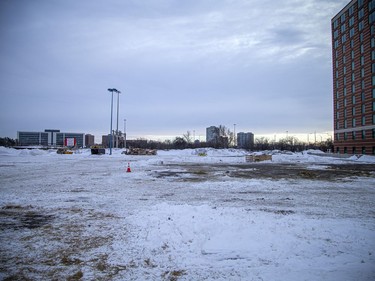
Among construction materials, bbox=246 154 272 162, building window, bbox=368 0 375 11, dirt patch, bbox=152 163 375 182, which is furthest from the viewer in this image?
building window, bbox=368 0 375 11

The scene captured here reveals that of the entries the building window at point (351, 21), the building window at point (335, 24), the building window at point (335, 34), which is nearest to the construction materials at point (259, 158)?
the building window at point (351, 21)

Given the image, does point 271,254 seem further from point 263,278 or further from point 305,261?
point 263,278

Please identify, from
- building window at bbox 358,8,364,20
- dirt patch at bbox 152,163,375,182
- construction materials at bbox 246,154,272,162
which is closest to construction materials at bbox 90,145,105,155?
construction materials at bbox 246,154,272,162

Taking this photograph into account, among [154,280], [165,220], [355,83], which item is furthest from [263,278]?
[355,83]

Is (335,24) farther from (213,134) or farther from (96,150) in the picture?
(213,134)

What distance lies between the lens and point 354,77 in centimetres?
5131

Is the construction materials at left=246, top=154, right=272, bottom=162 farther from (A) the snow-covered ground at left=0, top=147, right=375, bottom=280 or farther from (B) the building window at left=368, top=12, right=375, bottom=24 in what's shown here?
(B) the building window at left=368, top=12, right=375, bottom=24

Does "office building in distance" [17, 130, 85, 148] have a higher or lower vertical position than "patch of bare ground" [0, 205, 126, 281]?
higher

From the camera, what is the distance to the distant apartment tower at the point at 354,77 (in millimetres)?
46500

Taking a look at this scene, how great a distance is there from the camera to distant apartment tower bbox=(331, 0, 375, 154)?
4650 centimetres

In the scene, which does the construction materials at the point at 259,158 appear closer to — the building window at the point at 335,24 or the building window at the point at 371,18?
the building window at the point at 371,18

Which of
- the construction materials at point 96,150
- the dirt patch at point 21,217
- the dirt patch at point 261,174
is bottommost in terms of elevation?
the dirt patch at point 261,174

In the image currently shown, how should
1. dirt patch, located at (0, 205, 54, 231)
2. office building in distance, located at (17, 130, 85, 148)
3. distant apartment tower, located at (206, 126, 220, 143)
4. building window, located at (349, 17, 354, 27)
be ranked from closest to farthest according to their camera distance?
dirt patch, located at (0, 205, 54, 231), building window, located at (349, 17, 354, 27), distant apartment tower, located at (206, 126, 220, 143), office building in distance, located at (17, 130, 85, 148)

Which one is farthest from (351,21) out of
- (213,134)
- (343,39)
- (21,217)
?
(213,134)
